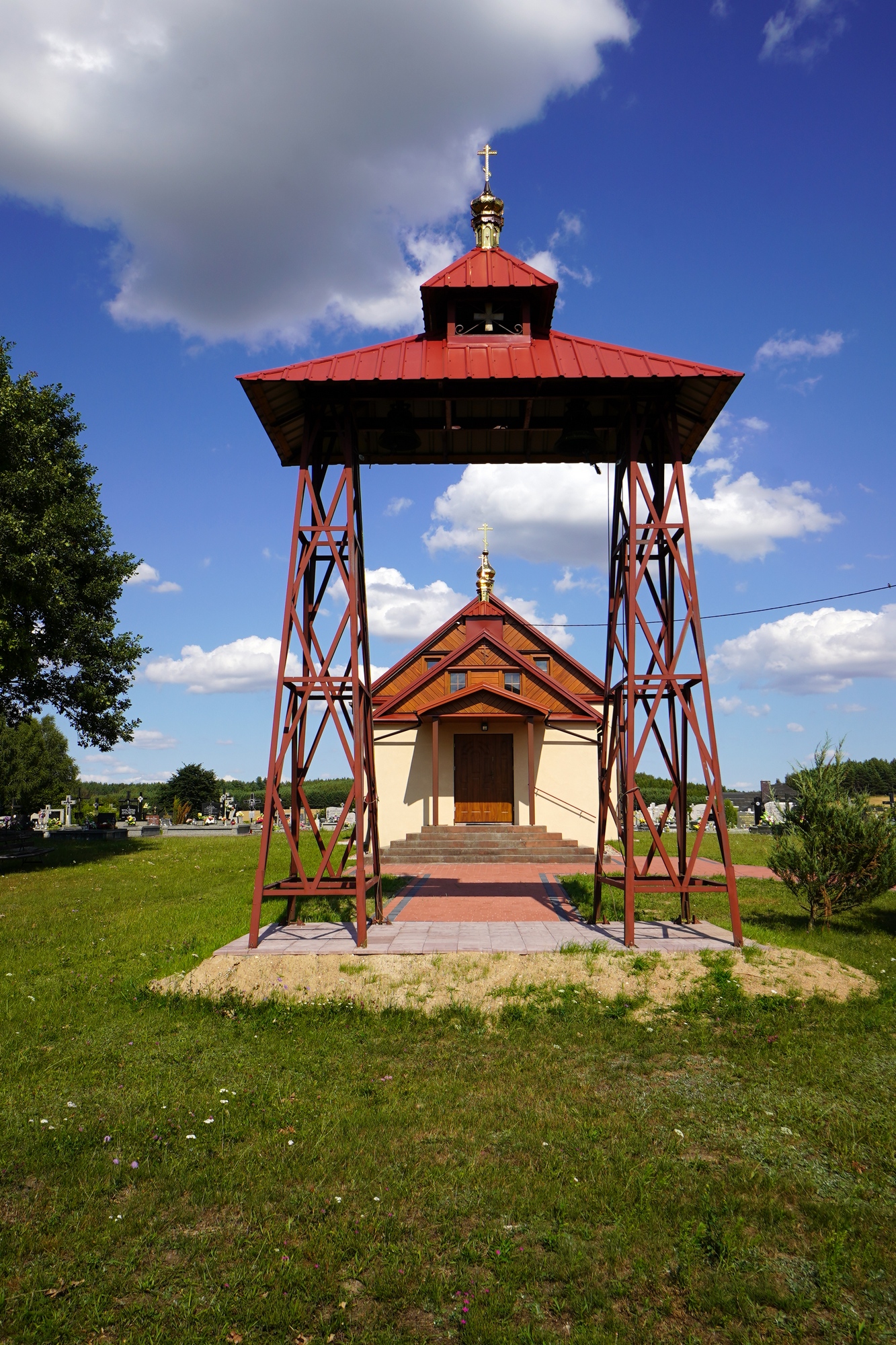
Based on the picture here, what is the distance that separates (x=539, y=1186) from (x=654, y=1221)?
0.62m

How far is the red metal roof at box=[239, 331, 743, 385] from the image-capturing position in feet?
29.8

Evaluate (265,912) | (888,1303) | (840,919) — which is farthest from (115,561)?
(888,1303)

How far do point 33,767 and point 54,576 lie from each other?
26048mm

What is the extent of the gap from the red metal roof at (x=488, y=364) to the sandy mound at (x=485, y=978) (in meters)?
6.34

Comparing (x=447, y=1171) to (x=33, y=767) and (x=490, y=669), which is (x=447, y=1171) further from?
(x=33, y=767)

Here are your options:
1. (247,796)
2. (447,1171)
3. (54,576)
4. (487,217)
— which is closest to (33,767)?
(247,796)

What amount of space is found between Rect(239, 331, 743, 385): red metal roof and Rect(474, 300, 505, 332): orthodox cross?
30 cm

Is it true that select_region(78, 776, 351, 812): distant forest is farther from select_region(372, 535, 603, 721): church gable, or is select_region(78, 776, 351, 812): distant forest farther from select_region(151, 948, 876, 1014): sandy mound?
select_region(151, 948, 876, 1014): sandy mound

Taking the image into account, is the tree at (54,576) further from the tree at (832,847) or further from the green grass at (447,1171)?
the tree at (832,847)

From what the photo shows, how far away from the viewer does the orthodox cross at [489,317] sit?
10.1 m

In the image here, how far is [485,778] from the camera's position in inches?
896

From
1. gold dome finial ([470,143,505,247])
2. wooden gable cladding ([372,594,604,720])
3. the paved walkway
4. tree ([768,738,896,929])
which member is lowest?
the paved walkway

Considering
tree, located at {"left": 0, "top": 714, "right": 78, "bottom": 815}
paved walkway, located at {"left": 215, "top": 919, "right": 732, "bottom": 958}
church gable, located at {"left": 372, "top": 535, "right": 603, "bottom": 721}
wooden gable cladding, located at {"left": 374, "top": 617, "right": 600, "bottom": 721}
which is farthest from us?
tree, located at {"left": 0, "top": 714, "right": 78, "bottom": 815}

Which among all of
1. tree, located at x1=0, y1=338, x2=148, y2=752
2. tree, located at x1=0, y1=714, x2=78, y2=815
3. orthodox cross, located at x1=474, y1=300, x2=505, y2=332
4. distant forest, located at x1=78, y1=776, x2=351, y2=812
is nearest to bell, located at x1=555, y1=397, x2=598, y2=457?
orthodox cross, located at x1=474, y1=300, x2=505, y2=332
